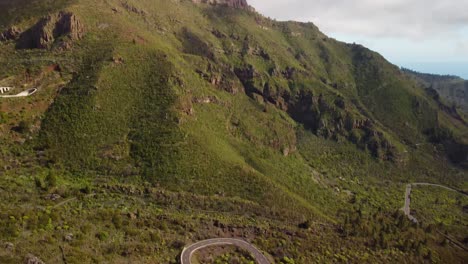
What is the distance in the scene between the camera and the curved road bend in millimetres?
75281

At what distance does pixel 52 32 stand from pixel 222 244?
10897 cm

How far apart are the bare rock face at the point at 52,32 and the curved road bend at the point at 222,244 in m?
97.8

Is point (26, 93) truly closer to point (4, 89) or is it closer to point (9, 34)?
point (4, 89)

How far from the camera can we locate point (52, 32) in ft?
472

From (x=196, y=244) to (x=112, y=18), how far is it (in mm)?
115090

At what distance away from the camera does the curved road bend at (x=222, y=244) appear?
247ft

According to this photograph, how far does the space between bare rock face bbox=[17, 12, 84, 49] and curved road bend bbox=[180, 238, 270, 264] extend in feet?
321

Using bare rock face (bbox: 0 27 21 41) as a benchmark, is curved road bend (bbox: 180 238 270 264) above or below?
below

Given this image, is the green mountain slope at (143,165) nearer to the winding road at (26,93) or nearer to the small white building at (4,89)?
A: the winding road at (26,93)

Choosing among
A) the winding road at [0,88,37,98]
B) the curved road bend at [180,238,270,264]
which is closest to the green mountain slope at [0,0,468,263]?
the winding road at [0,88,37,98]

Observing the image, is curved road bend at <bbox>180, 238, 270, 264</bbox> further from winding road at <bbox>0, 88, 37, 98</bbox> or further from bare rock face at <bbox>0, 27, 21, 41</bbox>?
bare rock face at <bbox>0, 27, 21, 41</bbox>

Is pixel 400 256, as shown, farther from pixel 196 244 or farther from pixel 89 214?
pixel 89 214

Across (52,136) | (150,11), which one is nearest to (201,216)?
(52,136)

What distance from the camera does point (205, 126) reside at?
142m
